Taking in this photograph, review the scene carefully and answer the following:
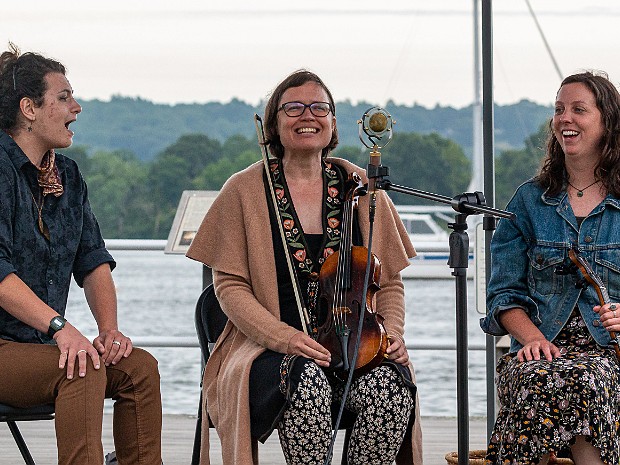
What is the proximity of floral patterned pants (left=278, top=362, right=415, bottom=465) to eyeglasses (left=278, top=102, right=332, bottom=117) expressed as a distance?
76cm

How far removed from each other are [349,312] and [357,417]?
0.27m

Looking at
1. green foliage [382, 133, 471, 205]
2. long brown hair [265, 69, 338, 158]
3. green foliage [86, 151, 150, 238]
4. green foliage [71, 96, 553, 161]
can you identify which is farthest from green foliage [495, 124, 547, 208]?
long brown hair [265, 69, 338, 158]

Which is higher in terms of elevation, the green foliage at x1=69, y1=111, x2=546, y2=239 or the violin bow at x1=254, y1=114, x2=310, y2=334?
the green foliage at x1=69, y1=111, x2=546, y2=239

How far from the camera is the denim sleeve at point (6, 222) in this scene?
2.86 m

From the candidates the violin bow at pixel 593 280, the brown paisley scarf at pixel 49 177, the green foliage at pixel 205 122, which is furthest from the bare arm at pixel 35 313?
the green foliage at pixel 205 122

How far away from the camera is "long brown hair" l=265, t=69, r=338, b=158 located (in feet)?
10.6

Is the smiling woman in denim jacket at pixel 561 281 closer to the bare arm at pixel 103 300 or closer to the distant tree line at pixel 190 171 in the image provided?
the bare arm at pixel 103 300

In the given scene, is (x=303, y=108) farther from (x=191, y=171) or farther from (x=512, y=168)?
(x=512, y=168)

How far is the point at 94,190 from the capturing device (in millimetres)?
26281

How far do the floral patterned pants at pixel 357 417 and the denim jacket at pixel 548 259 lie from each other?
401 millimetres

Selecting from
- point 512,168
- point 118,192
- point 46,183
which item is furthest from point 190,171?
point 46,183

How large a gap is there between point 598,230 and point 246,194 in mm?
991

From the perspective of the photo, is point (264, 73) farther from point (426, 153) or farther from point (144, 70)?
point (426, 153)

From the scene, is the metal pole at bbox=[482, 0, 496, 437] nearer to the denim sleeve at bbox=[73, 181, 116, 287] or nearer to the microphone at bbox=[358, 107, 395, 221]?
the microphone at bbox=[358, 107, 395, 221]
